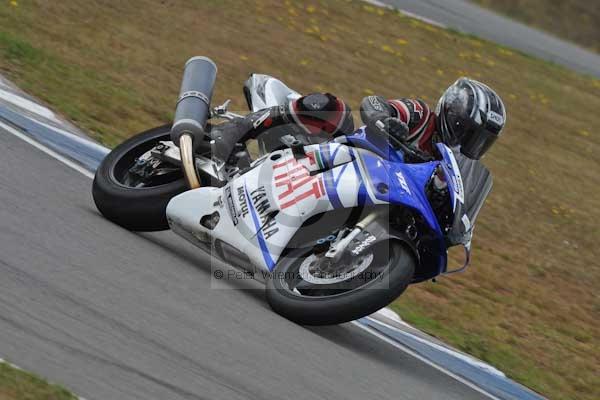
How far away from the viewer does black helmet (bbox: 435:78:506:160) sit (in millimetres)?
6066

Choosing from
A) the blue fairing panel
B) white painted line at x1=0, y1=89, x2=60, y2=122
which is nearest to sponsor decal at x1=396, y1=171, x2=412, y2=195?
the blue fairing panel

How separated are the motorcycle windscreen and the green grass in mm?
2649

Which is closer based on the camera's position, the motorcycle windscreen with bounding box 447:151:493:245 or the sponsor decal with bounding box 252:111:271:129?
the motorcycle windscreen with bounding box 447:151:493:245

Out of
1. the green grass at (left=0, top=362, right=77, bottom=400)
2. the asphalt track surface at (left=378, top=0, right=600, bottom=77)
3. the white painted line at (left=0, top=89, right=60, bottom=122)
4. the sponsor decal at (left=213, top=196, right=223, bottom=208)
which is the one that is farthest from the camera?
the asphalt track surface at (left=378, top=0, right=600, bottom=77)

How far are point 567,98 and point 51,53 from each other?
10.1 meters

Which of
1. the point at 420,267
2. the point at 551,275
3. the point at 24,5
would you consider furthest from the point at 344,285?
the point at 24,5

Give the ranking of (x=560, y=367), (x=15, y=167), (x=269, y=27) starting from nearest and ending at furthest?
1. (x=15, y=167)
2. (x=560, y=367)
3. (x=269, y=27)

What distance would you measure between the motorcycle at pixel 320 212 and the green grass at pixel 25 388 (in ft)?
6.48

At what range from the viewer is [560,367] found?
26.1 feet

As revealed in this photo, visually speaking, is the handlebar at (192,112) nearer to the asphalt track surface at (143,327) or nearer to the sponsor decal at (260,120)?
the sponsor decal at (260,120)

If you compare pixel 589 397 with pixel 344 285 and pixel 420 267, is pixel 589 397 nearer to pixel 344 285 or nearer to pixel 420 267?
pixel 420 267

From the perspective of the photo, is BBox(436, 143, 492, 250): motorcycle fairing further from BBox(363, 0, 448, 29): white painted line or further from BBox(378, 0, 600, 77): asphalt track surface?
BBox(378, 0, 600, 77): asphalt track surface

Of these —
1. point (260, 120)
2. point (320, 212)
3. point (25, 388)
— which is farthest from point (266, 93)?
Answer: point (25, 388)

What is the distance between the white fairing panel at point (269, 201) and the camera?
19.4 ft
